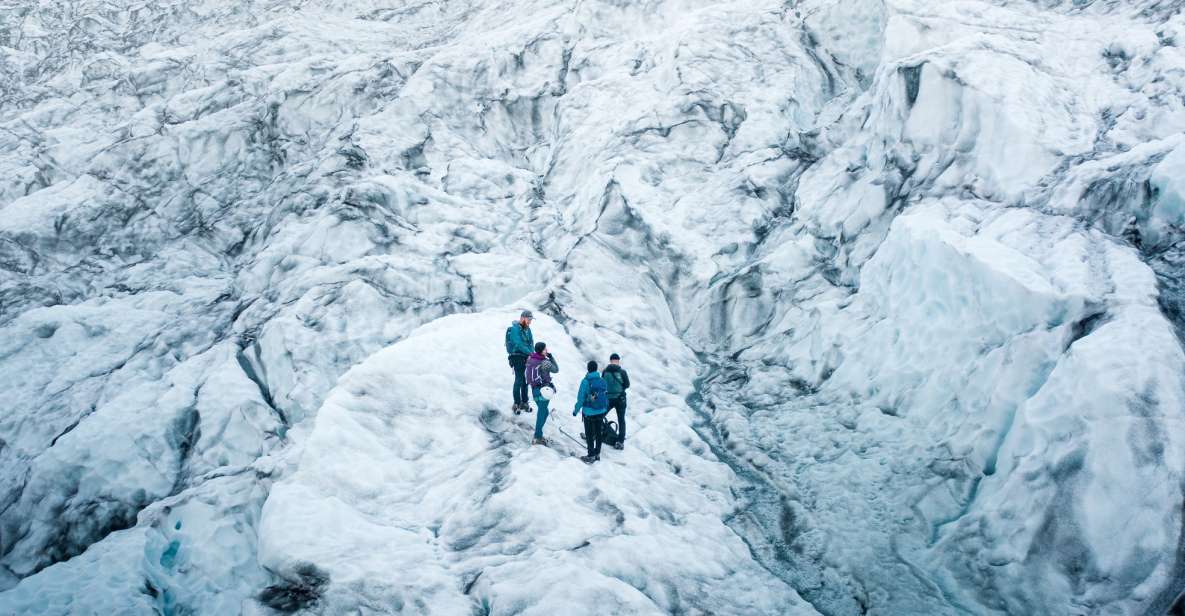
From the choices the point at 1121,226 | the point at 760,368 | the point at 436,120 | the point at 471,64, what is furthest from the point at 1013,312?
the point at 471,64

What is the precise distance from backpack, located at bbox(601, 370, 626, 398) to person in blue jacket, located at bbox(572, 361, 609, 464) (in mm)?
299

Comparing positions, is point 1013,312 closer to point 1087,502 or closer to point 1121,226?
point 1121,226

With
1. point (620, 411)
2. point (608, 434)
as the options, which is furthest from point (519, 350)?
point (608, 434)

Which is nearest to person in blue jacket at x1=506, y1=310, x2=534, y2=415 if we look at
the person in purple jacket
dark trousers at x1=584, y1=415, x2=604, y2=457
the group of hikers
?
the group of hikers

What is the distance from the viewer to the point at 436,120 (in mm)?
25734

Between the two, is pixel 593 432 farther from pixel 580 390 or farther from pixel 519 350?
pixel 519 350

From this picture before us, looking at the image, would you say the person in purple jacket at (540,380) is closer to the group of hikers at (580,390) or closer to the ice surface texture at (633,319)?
the group of hikers at (580,390)

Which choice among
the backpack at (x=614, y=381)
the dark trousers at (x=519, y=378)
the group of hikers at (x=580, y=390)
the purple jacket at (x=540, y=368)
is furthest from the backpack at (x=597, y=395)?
the dark trousers at (x=519, y=378)

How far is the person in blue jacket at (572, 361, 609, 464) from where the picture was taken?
9305 mm

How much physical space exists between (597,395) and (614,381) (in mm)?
802

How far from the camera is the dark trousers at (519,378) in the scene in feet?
34.0

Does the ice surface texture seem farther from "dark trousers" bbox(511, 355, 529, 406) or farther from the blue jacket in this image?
the blue jacket

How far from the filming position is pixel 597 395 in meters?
9.34

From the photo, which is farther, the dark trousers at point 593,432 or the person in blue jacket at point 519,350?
the person in blue jacket at point 519,350
